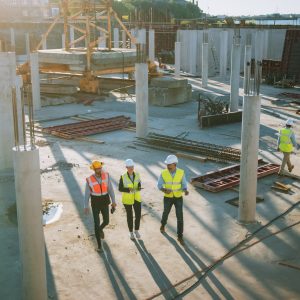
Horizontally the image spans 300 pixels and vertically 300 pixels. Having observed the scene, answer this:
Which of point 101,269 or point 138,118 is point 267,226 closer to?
point 101,269

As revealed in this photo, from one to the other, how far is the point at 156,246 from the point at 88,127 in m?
10.5


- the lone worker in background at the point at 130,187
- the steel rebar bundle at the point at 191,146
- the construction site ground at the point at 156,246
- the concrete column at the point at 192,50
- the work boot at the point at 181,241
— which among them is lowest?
the construction site ground at the point at 156,246

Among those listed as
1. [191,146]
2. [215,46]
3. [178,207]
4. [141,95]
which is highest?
[215,46]

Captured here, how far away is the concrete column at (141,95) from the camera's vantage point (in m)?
16.2

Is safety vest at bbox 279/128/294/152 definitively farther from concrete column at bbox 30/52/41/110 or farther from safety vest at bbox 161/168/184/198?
concrete column at bbox 30/52/41/110

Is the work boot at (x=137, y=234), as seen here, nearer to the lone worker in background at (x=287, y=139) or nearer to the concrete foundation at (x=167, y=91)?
the lone worker in background at (x=287, y=139)

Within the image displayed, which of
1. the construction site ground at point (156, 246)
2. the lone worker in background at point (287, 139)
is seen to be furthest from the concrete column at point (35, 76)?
the lone worker in background at point (287, 139)

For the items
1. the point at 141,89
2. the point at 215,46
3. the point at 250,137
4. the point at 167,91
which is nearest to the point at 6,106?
the point at 141,89

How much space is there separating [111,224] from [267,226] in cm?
310

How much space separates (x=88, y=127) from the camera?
18.2m

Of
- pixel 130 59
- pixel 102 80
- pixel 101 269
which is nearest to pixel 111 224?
pixel 101 269

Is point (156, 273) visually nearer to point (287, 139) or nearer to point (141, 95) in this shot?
point (287, 139)

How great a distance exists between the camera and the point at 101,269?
7469 mm

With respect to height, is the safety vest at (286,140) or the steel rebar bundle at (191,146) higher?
the safety vest at (286,140)
